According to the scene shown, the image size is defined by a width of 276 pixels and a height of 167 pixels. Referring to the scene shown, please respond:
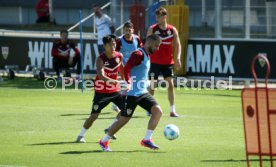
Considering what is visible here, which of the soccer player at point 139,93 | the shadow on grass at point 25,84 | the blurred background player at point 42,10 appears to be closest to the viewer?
the soccer player at point 139,93

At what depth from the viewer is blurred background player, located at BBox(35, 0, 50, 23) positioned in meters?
49.0

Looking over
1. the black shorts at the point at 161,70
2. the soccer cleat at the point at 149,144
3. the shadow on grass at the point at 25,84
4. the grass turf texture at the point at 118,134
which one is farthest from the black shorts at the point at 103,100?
the shadow on grass at the point at 25,84

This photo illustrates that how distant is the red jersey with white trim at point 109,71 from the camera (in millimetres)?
16344

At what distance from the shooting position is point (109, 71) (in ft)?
54.5

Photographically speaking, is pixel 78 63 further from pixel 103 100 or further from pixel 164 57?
pixel 103 100

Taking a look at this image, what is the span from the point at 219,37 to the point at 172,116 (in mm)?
8149

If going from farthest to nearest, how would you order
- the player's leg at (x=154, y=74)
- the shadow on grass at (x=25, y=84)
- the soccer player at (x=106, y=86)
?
the shadow on grass at (x=25, y=84) < the player's leg at (x=154, y=74) < the soccer player at (x=106, y=86)

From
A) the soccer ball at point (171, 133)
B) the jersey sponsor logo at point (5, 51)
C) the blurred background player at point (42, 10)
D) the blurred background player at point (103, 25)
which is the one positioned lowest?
the soccer ball at point (171, 133)

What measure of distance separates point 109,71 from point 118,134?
1486mm

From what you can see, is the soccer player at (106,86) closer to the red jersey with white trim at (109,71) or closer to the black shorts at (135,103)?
the red jersey with white trim at (109,71)

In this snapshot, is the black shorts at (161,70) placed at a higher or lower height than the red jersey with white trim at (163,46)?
lower

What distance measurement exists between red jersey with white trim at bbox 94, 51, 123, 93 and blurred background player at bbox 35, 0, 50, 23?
32864 millimetres

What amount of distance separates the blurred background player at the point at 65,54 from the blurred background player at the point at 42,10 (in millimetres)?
20167

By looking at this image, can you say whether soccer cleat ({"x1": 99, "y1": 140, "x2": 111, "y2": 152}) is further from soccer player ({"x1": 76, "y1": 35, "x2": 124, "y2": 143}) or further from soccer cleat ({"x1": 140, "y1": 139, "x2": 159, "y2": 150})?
soccer player ({"x1": 76, "y1": 35, "x2": 124, "y2": 143})
